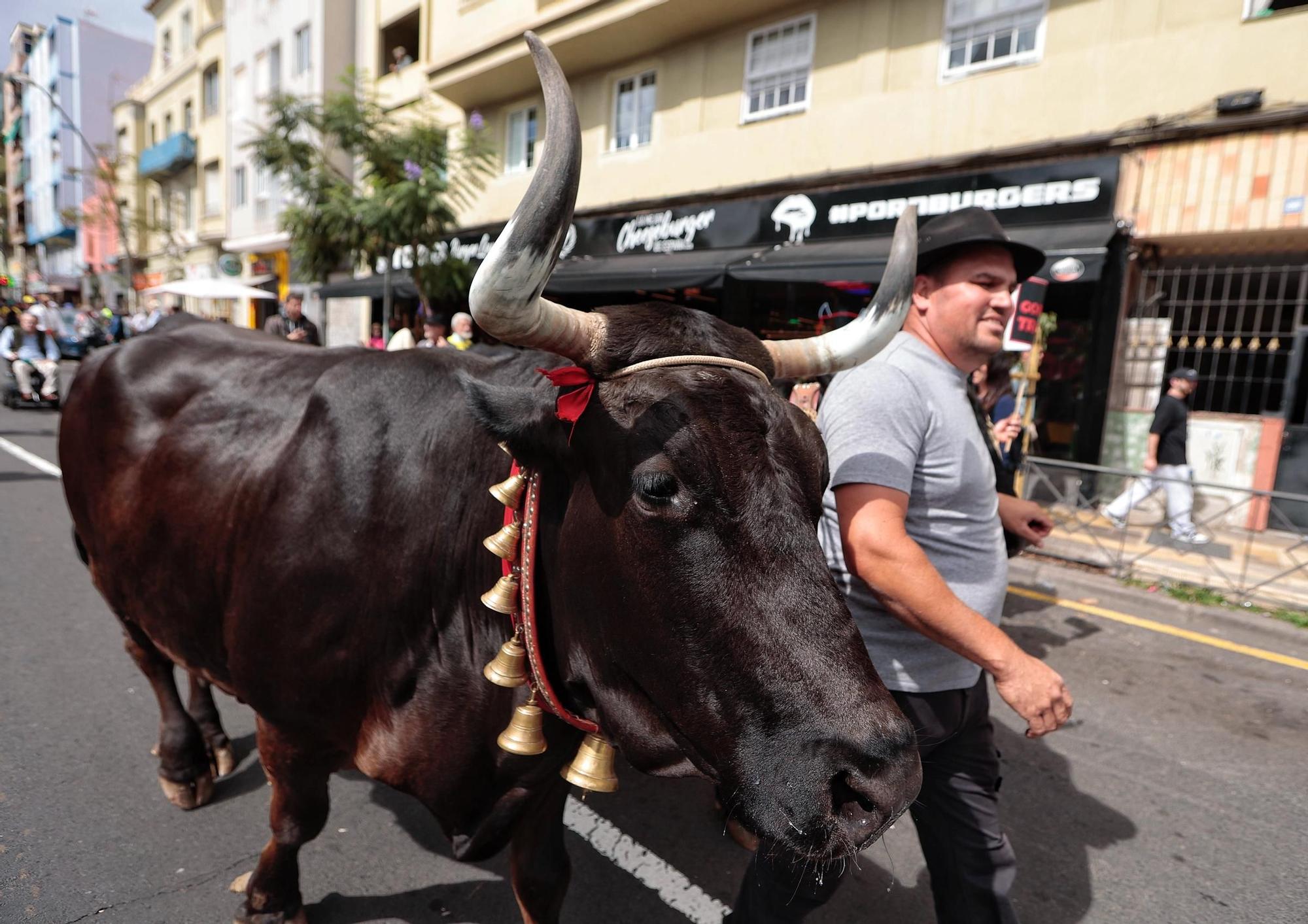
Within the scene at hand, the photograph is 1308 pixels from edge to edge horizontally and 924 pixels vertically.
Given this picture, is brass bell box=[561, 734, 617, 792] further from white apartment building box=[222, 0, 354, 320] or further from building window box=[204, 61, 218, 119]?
building window box=[204, 61, 218, 119]

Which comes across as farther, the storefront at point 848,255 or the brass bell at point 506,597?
the storefront at point 848,255

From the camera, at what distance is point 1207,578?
6.72 m

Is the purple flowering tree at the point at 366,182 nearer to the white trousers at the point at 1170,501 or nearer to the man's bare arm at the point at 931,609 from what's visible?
the white trousers at the point at 1170,501

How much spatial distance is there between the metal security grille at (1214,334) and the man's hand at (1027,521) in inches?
296

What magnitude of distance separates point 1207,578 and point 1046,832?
16.2 feet

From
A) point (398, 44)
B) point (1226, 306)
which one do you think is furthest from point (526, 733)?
point (398, 44)

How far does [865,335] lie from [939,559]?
672 millimetres

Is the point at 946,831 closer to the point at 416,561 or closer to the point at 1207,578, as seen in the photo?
the point at 416,561

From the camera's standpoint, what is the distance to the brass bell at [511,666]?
1742 mm

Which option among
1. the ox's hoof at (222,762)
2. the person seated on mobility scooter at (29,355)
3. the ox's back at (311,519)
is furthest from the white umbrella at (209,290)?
the ox's back at (311,519)

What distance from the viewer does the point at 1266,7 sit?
24.7 feet

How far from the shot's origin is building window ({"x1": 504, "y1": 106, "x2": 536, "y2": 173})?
49.6 ft

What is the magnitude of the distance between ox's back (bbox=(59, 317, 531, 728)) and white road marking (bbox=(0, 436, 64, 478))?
298 inches

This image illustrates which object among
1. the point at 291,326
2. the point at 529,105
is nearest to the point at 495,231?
the point at 529,105
